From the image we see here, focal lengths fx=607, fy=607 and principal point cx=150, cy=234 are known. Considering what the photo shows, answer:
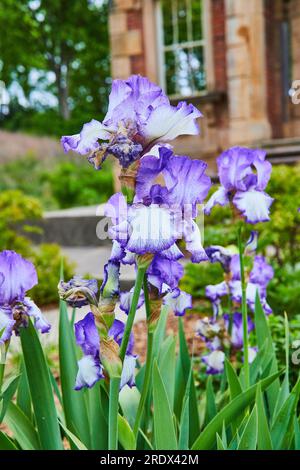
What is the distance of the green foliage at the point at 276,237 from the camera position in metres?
3.54

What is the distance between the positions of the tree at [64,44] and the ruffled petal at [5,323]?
19.7m

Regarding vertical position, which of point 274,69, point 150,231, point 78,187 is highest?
point 274,69

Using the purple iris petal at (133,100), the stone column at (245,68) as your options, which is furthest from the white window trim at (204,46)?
the purple iris petal at (133,100)

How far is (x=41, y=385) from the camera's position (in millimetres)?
1289

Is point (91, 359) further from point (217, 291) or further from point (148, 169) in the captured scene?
point (217, 291)

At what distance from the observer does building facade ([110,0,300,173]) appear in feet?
25.5

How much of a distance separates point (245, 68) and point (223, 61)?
53 centimetres

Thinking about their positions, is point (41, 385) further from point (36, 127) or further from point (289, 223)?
point (36, 127)

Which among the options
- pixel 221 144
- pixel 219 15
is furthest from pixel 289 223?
pixel 219 15

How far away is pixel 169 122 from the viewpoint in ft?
3.00

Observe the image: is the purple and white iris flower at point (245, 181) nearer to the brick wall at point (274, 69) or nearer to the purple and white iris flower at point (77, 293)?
the purple and white iris flower at point (77, 293)

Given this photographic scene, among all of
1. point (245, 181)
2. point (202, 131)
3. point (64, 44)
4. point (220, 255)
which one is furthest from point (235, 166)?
point (64, 44)

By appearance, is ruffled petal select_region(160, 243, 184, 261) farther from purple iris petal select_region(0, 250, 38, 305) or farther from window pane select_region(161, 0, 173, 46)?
window pane select_region(161, 0, 173, 46)

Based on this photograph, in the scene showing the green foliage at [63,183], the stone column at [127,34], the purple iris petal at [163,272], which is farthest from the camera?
the green foliage at [63,183]
